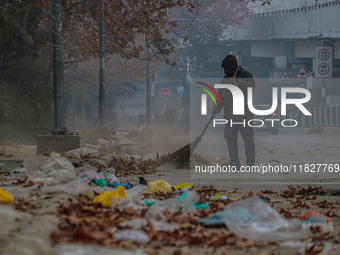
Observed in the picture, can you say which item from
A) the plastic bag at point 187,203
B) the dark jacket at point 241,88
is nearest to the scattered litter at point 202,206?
the plastic bag at point 187,203

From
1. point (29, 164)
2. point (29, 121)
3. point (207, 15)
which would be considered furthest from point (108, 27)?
point (207, 15)

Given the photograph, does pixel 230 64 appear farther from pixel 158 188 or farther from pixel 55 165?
pixel 55 165

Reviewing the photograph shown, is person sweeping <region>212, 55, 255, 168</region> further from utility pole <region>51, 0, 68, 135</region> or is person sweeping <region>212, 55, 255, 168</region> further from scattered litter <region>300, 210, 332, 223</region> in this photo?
scattered litter <region>300, 210, 332, 223</region>

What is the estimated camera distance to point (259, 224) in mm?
6180

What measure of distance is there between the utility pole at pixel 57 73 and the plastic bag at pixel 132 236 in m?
10.9

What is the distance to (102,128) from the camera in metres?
28.4

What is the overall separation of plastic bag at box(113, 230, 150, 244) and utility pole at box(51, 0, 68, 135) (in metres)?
10.9

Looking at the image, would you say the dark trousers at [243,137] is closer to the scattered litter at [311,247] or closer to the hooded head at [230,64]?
the hooded head at [230,64]

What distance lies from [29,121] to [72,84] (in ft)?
92.1

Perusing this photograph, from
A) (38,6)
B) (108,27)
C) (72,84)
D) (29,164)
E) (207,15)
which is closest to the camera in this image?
(29,164)

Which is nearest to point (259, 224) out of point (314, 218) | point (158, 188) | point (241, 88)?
point (314, 218)

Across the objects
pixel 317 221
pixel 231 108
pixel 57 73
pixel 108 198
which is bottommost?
pixel 317 221

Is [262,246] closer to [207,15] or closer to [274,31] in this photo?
[274,31]

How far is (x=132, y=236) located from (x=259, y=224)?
1137 mm
